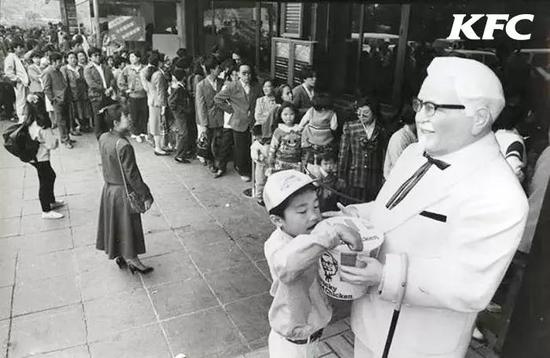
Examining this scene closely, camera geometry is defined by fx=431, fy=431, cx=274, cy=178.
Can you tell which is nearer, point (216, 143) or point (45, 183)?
point (45, 183)

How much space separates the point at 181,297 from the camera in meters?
4.04

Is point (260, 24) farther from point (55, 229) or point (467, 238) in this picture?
point (467, 238)

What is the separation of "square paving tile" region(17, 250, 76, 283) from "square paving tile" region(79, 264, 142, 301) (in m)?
0.22

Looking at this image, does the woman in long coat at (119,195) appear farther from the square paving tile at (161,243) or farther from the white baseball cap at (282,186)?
the white baseball cap at (282,186)

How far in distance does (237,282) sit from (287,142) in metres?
1.88

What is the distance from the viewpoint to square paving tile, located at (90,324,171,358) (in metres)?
3.32

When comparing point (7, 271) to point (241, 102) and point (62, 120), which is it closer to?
point (241, 102)

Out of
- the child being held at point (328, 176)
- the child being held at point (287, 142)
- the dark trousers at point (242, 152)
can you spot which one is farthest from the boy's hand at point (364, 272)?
the dark trousers at point (242, 152)

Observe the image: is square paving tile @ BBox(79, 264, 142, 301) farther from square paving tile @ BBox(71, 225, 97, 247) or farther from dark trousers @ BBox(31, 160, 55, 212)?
dark trousers @ BBox(31, 160, 55, 212)

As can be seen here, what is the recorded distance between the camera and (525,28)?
1.79 m

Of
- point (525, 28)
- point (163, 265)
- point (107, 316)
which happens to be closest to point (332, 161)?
point (163, 265)

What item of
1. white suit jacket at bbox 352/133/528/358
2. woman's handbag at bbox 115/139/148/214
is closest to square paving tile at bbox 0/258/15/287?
woman's handbag at bbox 115/139/148/214

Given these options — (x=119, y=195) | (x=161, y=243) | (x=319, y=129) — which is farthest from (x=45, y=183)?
(x=319, y=129)

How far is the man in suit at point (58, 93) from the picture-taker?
329 inches
